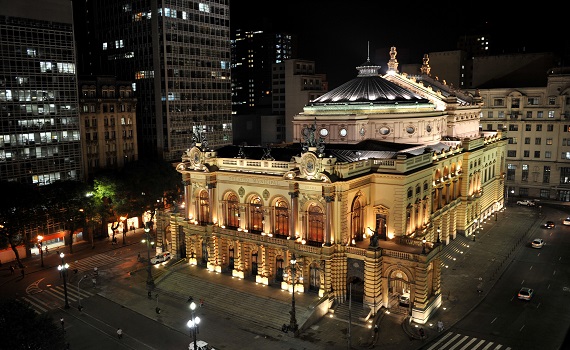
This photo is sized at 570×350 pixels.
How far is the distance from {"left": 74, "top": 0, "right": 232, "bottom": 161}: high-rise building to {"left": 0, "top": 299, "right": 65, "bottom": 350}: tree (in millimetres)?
76680

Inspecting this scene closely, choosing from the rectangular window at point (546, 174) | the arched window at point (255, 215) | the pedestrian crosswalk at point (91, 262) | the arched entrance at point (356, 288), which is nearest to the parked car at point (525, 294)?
the arched entrance at point (356, 288)

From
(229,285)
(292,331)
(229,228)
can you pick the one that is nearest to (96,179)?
(229,228)

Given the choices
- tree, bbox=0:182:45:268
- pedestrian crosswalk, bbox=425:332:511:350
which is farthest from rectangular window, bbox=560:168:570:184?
tree, bbox=0:182:45:268

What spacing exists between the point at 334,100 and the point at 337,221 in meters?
33.1

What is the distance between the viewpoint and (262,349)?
49.5m

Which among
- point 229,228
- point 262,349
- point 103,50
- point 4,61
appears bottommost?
point 262,349

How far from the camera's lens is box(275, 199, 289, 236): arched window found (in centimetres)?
6238

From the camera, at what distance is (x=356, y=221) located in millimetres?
61094

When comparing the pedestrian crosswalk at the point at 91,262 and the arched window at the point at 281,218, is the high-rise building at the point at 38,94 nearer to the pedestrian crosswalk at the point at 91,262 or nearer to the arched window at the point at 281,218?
the pedestrian crosswalk at the point at 91,262

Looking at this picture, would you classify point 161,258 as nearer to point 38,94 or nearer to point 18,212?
point 18,212

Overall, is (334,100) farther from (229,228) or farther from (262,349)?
(262,349)

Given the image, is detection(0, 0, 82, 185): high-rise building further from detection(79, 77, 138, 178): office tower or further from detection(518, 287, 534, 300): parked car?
detection(518, 287, 534, 300): parked car

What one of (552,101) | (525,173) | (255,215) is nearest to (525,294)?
(255,215)

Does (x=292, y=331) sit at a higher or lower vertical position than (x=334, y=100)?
lower
